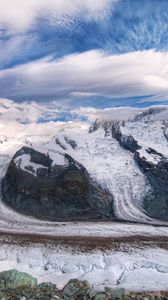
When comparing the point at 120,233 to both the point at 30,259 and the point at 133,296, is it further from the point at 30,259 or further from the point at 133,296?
the point at 133,296

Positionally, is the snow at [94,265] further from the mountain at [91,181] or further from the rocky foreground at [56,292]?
the mountain at [91,181]

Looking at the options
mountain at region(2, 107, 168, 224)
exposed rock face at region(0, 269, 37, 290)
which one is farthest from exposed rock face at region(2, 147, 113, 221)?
Result: exposed rock face at region(0, 269, 37, 290)

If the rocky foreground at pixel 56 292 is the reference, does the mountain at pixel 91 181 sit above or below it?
above

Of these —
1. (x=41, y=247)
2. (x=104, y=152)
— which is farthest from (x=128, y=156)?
(x=41, y=247)

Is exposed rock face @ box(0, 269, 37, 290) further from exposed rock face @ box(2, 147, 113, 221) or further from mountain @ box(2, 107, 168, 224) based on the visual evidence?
exposed rock face @ box(2, 147, 113, 221)

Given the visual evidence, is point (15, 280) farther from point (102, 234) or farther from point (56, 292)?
point (102, 234)

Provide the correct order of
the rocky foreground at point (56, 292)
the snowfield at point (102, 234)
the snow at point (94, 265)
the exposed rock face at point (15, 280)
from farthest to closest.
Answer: the snowfield at point (102, 234)
the snow at point (94, 265)
the exposed rock face at point (15, 280)
the rocky foreground at point (56, 292)

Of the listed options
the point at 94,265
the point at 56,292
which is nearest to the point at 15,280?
the point at 56,292

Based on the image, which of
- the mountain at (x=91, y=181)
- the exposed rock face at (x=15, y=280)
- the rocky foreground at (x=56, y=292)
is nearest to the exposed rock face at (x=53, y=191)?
the mountain at (x=91, y=181)
